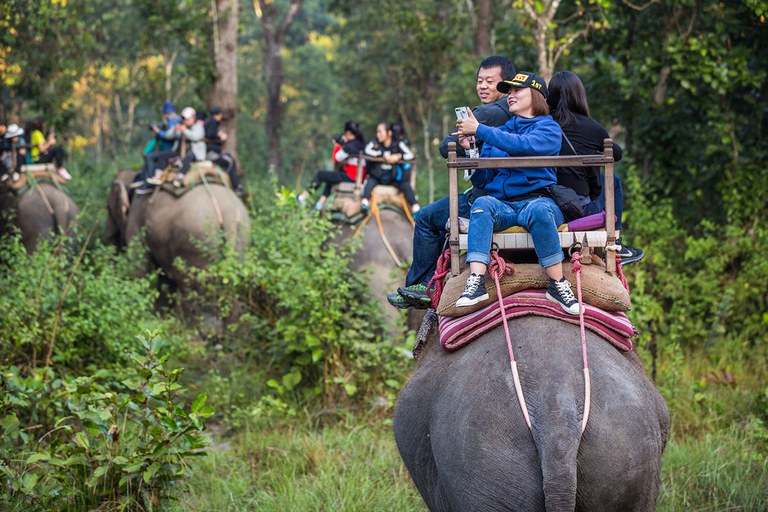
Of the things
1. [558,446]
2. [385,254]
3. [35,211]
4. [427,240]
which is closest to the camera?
[558,446]

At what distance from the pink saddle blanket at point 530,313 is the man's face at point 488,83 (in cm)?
133

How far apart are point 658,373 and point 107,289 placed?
4409 millimetres

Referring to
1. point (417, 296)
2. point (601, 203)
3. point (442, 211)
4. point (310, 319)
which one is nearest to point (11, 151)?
point (310, 319)

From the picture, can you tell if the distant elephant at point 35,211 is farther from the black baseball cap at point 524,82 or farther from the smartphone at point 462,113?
the black baseball cap at point 524,82

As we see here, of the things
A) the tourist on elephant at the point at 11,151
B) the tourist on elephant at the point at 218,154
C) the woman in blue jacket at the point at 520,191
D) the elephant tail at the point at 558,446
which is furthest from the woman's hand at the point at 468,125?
the tourist on elephant at the point at 11,151

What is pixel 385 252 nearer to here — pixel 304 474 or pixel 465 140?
pixel 304 474

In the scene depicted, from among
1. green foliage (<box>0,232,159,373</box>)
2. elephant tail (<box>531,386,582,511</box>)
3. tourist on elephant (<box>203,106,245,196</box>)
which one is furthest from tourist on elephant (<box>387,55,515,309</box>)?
tourist on elephant (<box>203,106,245,196</box>)

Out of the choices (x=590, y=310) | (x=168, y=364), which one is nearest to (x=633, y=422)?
(x=590, y=310)

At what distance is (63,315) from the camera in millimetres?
7293

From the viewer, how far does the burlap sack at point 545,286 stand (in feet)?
13.0

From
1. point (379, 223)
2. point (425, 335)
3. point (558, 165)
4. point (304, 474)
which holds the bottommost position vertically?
point (304, 474)

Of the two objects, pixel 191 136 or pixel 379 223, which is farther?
pixel 191 136

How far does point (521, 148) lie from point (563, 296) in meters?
0.78

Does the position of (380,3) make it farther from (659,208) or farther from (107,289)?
(107,289)
